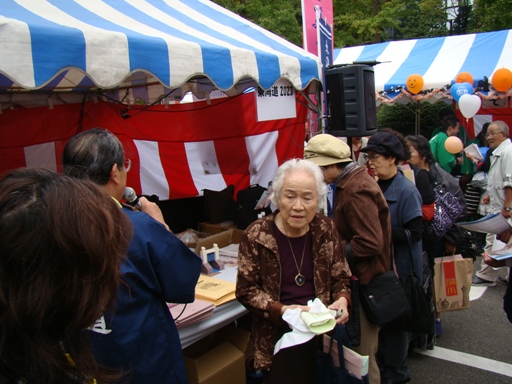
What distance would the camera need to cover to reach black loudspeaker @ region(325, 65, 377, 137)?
4090 mm

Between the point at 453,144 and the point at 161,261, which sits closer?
the point at 161,261

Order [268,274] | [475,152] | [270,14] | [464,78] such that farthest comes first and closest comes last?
[270,14] → [464,78] → [475,152] → [268,274]

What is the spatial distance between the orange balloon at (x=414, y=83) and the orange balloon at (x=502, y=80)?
1.32 m

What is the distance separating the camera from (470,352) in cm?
353

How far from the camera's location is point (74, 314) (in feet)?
2.56

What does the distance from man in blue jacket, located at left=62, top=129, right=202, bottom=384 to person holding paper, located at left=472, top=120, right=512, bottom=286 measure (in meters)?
3.98

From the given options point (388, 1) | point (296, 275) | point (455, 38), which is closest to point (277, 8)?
point (388, 1)

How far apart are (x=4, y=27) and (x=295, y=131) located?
340 cm

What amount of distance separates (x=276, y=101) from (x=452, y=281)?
6.85 ft

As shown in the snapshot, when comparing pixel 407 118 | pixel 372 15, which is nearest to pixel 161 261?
pixel 407 118

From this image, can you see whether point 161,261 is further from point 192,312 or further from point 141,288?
point 192,312

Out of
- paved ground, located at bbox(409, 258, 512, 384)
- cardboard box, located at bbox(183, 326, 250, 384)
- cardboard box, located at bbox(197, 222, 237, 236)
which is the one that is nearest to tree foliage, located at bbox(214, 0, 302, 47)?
cardboard box, located at bbox(197, 222, 237, 236)

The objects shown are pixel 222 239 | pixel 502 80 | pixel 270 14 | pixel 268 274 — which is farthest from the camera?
pixel 270 14

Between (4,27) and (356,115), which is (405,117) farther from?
(4,27)
